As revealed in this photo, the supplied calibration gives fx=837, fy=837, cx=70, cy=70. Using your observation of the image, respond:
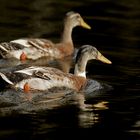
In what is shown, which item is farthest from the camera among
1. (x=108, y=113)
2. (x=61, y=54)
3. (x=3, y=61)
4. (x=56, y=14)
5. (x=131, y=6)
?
(x=131, y=6)

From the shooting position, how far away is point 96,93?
17562 mm

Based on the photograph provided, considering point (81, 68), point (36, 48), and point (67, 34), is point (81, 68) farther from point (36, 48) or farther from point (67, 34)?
point (67, 34)

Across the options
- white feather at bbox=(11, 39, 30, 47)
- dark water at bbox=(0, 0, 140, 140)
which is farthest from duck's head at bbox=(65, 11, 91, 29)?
white feather at bbox=(11, 39, 30, 47)

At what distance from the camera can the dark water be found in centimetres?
1446

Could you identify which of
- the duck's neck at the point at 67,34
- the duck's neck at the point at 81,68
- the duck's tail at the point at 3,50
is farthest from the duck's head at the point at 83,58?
the duck's neck at the point at 67,34

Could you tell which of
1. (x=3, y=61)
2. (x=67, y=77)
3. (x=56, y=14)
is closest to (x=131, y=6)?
(x=56, y=14)

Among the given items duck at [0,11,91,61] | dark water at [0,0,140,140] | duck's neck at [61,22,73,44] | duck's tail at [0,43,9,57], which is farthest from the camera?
duck's neck at [61,22,73,44]

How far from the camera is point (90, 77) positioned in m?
19.2

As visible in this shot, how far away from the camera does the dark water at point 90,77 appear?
14.5m

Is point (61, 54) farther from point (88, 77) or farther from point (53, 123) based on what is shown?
point (53, 123)

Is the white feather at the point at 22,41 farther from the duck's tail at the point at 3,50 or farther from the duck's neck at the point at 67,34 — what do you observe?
the duck's neck at the point at 67,34

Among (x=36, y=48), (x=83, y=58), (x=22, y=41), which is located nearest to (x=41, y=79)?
(x=83, y=58)

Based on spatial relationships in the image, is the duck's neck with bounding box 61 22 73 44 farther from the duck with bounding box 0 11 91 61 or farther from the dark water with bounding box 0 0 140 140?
the dark water with bounding box 0 0 140 140

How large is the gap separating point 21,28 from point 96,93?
735 centimetres
